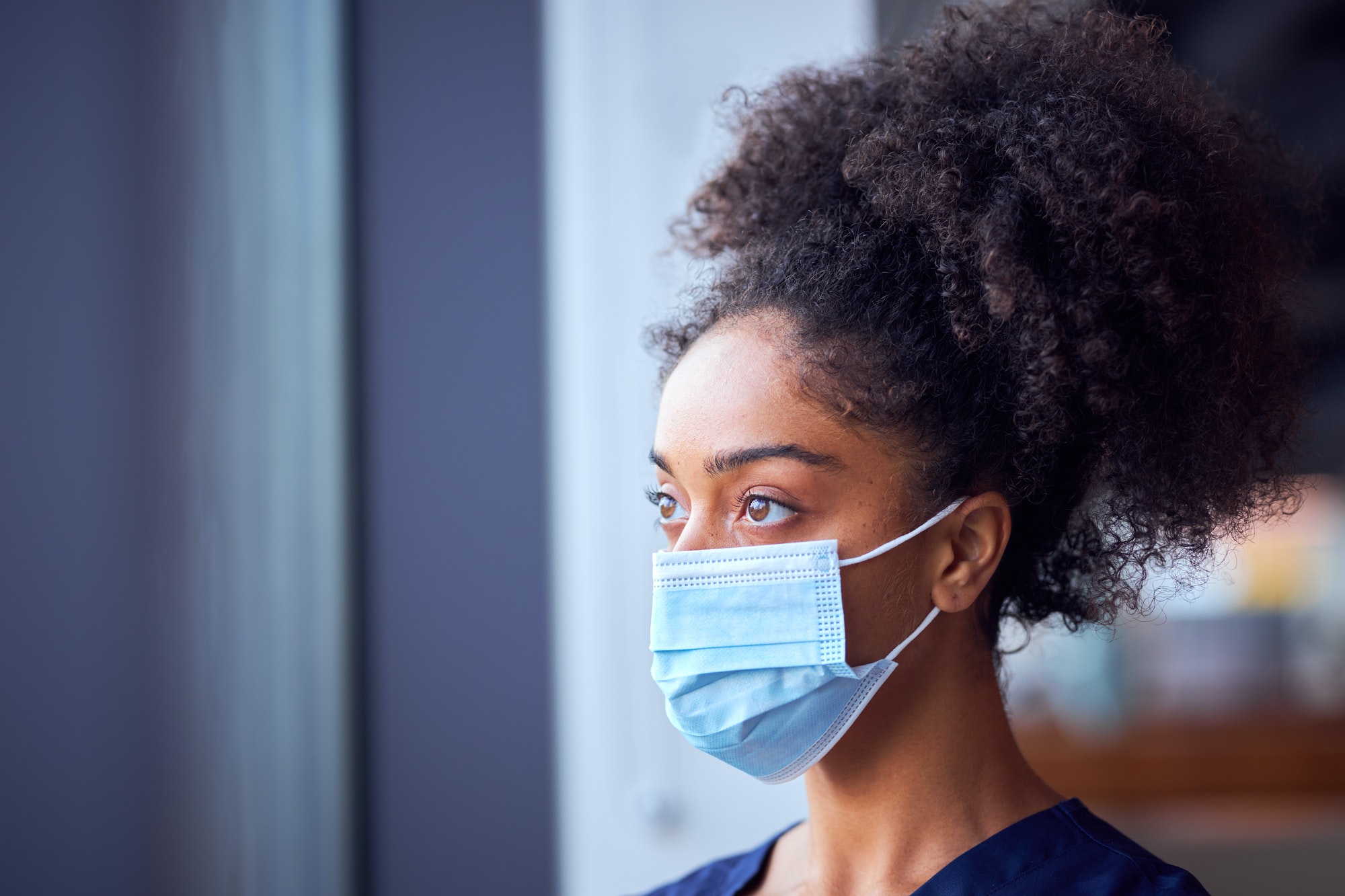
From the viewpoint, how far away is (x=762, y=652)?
127 cm

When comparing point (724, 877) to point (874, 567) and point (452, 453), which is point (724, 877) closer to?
point (874, 567)

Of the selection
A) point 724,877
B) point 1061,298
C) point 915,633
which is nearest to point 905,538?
point 915,633

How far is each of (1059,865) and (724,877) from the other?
1.77 feet

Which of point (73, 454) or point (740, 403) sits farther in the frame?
point (73, 454)

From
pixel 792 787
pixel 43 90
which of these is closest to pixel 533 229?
pixel 43 90

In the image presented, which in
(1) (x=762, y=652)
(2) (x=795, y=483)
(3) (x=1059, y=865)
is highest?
(2) (x=795, y=483)

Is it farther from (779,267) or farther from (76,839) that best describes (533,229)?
(76,839)

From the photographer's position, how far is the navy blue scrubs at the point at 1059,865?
1.20 metres

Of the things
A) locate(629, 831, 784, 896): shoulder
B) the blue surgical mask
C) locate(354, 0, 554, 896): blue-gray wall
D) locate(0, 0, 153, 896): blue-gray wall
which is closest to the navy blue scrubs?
the blue surgical mask

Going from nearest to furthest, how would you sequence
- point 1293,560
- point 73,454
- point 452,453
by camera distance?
point 73,454
point 452,453
point 1293,560

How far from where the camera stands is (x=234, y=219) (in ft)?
6.02

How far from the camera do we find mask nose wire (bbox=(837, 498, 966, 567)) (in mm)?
1245

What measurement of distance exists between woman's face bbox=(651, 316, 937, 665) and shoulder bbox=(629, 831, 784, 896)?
0.49 m

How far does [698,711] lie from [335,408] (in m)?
1.15
